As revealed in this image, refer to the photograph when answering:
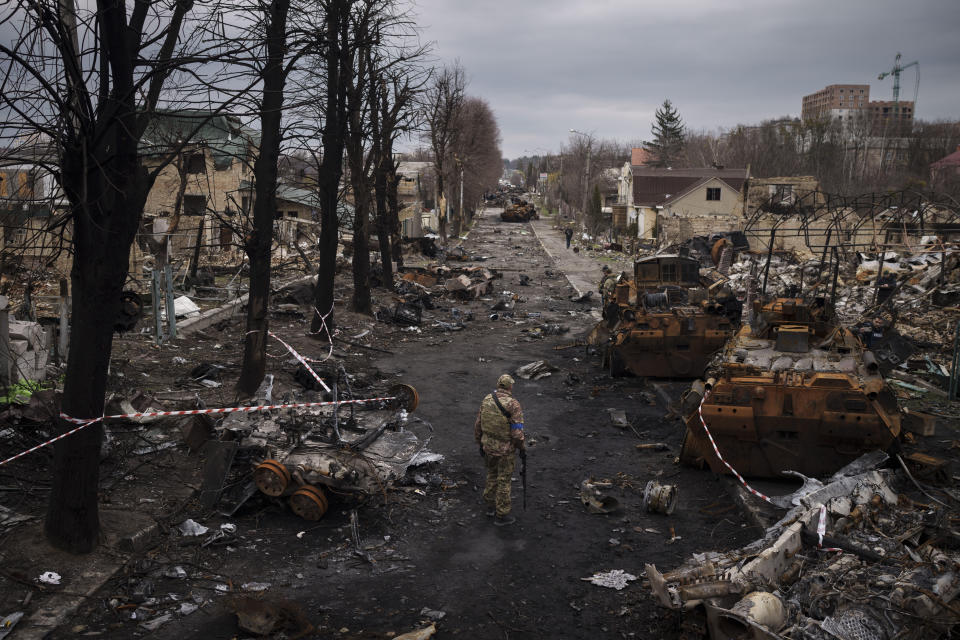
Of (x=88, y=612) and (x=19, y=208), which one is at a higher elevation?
(x=19, y=208)

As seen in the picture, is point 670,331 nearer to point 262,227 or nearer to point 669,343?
point 669,343

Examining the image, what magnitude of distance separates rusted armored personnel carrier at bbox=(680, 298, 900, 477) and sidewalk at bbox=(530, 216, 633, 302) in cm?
1771

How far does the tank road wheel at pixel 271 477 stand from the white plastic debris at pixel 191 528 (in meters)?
0.64

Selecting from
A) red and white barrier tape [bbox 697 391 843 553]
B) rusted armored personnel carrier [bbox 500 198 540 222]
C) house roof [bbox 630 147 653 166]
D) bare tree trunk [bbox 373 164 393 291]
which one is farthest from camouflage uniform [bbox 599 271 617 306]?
house roof [bbox 630 147 653 166]

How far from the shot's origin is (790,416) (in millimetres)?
8258

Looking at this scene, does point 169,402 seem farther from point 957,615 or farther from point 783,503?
point 957,615

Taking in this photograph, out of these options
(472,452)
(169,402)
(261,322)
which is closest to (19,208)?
(169,402)

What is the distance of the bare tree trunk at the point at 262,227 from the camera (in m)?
10.3

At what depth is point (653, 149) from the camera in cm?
9894

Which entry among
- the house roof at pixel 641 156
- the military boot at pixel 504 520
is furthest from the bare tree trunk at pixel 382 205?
the house roof at pixel 641 156

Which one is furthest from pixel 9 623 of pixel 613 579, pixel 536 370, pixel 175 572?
pixel 536 370

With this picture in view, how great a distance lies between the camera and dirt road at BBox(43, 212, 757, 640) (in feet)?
18.7

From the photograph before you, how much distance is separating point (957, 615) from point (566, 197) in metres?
80.7

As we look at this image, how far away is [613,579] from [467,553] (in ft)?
4.57
